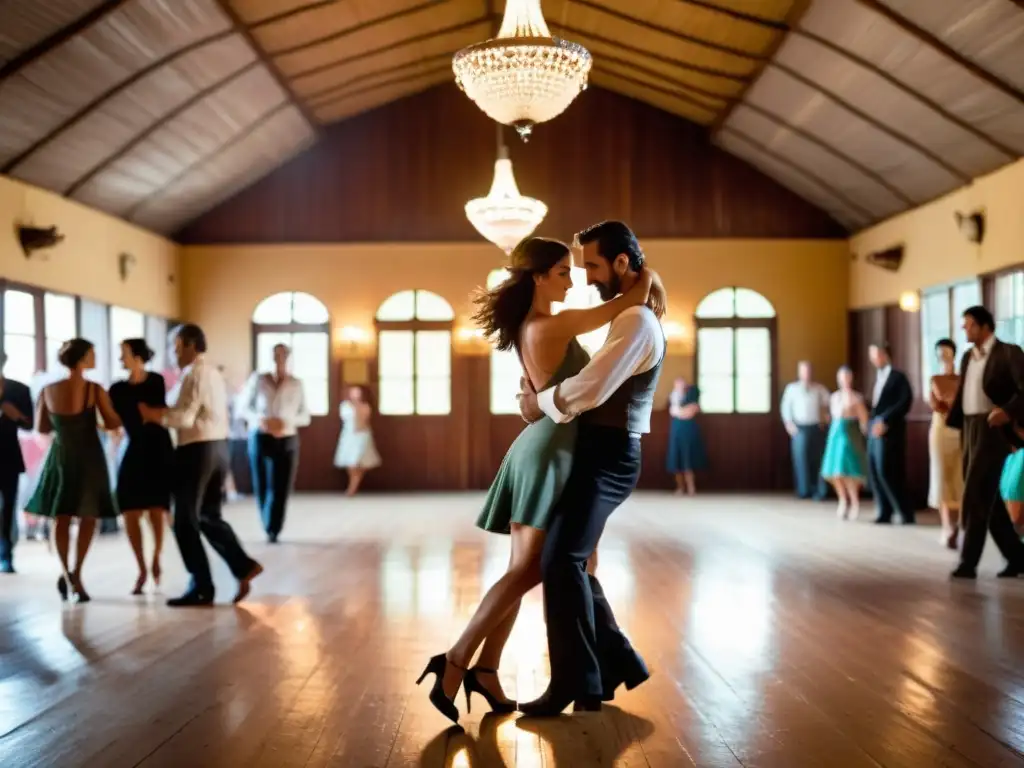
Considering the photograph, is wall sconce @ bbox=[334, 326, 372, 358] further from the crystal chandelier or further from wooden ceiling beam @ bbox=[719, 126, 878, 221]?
the crystal chandelier

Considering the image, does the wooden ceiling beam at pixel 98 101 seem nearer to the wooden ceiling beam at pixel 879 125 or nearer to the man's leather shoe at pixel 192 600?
the man's leather shoe at pixel 192 600

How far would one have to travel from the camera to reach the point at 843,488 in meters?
10.4

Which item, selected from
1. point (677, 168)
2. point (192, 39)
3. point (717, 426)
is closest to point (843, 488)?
point (717, 426)

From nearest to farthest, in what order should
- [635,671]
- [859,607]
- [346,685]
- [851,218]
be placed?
1. [635,671]
2. [346,685]
3. [859,607]
4. [851,218]

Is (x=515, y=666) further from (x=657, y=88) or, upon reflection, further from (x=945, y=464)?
(x=657, y=88)

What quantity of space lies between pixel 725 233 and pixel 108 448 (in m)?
7.32

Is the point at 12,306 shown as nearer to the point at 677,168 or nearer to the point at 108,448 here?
the point at 108,448

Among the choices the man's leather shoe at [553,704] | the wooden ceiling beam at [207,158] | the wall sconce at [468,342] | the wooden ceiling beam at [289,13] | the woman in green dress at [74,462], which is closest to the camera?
the man's leather shoe at [553,704]

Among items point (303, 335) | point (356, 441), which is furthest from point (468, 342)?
point (303, 335)

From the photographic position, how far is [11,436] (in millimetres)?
7332

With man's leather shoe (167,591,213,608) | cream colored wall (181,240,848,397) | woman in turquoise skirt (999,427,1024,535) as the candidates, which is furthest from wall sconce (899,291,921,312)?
man's leather shoe (167,591,213,608)

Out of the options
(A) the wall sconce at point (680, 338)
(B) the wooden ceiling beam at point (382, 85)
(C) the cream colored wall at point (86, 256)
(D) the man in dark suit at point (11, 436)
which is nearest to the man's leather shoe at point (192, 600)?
(D) the man in dark suit at point (11, 436)

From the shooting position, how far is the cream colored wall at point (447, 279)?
Answer: 13.1 m

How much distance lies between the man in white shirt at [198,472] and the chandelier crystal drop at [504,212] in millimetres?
3018
